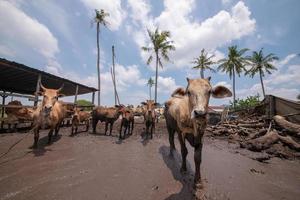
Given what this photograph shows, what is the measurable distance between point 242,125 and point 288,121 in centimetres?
286

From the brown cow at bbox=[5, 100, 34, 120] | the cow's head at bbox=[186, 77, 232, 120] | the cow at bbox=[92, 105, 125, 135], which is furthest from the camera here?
the cow at bbox=[92, 105, 125, 135]

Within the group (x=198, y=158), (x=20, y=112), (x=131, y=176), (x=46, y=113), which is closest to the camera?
(x=198, y=158)

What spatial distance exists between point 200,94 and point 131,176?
7.77 ft

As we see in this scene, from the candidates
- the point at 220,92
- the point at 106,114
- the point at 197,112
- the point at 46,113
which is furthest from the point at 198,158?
the point at 106,114

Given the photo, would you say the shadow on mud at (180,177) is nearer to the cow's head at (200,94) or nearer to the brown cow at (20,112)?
the cow's head at (200,94)

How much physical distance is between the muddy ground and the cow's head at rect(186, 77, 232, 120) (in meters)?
1.52

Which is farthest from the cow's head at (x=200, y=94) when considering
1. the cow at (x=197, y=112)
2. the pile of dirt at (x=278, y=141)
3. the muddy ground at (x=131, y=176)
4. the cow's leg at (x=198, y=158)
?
the pile of dirt at (x=278, y=141)

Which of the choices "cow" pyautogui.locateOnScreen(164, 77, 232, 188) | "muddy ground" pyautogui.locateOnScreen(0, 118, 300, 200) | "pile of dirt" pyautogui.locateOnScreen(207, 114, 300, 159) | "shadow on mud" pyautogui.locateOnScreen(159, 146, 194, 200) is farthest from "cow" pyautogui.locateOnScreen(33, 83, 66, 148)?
"pile of dirt" pyautogui.locateOnScreen(207, 114, 300, 159)

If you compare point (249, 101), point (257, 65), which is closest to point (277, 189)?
point (249, 101)

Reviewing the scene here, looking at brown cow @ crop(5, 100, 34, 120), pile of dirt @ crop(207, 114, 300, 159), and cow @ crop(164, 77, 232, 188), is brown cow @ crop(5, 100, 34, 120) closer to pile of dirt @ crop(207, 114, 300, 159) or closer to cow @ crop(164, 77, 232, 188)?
cow @ crop(164, 77, 232, 188)

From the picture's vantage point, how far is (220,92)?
391 centimetres

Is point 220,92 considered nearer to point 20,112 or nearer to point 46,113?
point 46,113

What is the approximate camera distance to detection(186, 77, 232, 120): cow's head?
2.94 metres

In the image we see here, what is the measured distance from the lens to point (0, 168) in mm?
4332
